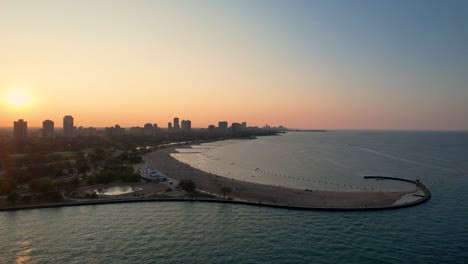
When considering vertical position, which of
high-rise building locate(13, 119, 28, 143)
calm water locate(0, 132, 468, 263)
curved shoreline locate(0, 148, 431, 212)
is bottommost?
calm water locate(0, 132, 468, 263)

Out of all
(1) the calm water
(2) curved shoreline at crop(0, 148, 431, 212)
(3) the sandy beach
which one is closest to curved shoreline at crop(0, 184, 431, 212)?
(2) curved shoreline at crop(0, 148, 431, 212)

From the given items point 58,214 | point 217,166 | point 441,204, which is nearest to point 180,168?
point 217,166

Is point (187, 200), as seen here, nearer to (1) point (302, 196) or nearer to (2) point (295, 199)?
(2) point (295, 199)

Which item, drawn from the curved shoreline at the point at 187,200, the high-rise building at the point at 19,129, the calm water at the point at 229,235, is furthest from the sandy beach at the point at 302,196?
the high-rise building at the point at 19,129

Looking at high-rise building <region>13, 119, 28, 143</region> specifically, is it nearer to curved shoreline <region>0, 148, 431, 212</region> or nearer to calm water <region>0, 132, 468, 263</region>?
curved shoreline <region>0, 148, 431, 212</region>

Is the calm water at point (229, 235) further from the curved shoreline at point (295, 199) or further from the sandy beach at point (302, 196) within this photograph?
the sandy beach at point (302, 196)

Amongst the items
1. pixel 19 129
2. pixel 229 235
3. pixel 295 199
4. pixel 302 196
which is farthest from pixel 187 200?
pixel 19 129

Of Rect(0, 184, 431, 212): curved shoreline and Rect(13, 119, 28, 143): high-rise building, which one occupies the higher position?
Rect(13, 119, 28, 143): high-rise building

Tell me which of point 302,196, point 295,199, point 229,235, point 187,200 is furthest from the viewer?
point 302,196
